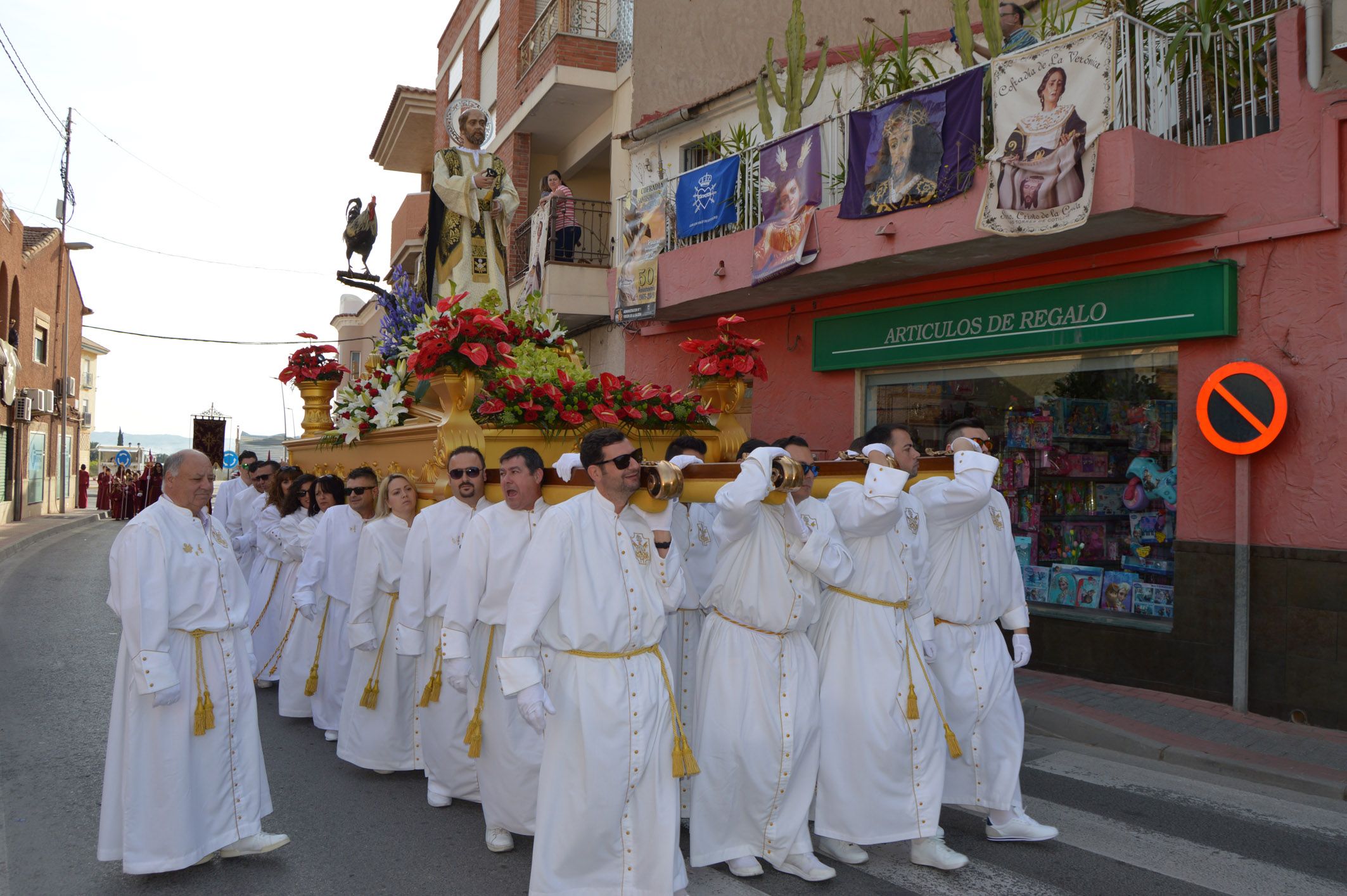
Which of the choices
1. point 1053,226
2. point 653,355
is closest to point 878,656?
point 1053,226

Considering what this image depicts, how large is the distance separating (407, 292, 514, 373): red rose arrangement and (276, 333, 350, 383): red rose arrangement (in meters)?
3.63

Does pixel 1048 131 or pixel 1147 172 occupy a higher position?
pixel 1048 131

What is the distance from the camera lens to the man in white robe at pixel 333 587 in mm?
7062

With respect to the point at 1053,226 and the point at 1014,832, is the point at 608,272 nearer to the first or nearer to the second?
the point at 1053,226

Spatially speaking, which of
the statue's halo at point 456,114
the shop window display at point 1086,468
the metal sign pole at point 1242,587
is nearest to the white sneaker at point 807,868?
the metal sign pole at point 1242,587

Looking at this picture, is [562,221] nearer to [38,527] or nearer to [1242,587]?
[1242,587]

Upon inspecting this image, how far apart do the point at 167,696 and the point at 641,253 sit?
1015 cm

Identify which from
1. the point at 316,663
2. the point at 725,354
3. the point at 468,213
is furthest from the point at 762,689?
the point at 468,213

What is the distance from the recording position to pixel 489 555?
5219 mm

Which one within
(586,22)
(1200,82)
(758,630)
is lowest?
(758,630)

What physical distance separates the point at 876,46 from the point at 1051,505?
18.5ft

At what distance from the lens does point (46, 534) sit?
23.8 meters

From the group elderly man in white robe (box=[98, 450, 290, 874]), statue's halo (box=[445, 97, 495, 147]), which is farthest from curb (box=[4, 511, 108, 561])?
elderly man in white robe (box=[98, 450, 290, 874])

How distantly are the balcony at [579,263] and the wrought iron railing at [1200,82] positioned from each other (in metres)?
8.00
